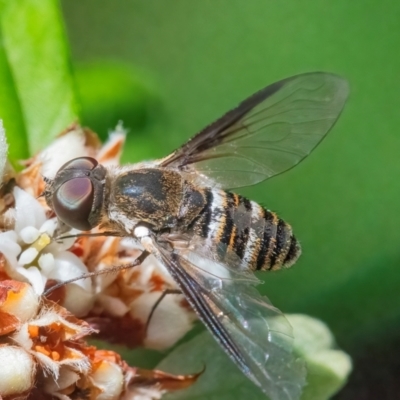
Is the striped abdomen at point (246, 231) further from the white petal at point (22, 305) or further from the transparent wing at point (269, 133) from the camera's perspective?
the white petal at point (22, 305)

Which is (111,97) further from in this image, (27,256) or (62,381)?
(62,381)

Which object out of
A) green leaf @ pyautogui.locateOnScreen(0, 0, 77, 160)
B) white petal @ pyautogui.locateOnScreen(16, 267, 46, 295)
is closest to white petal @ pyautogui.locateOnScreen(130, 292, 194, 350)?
white petal @ pyautogui.locateOnScreen(16, 267, 46, 295)

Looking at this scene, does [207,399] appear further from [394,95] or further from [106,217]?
[394,95]

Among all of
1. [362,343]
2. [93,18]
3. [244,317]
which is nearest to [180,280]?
[244,317]

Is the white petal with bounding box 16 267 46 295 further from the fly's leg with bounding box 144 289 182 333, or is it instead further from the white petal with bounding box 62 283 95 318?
the fly's leg with bounding box 144 289 182 333

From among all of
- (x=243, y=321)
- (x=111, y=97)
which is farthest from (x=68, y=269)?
(x=111, y=97)
